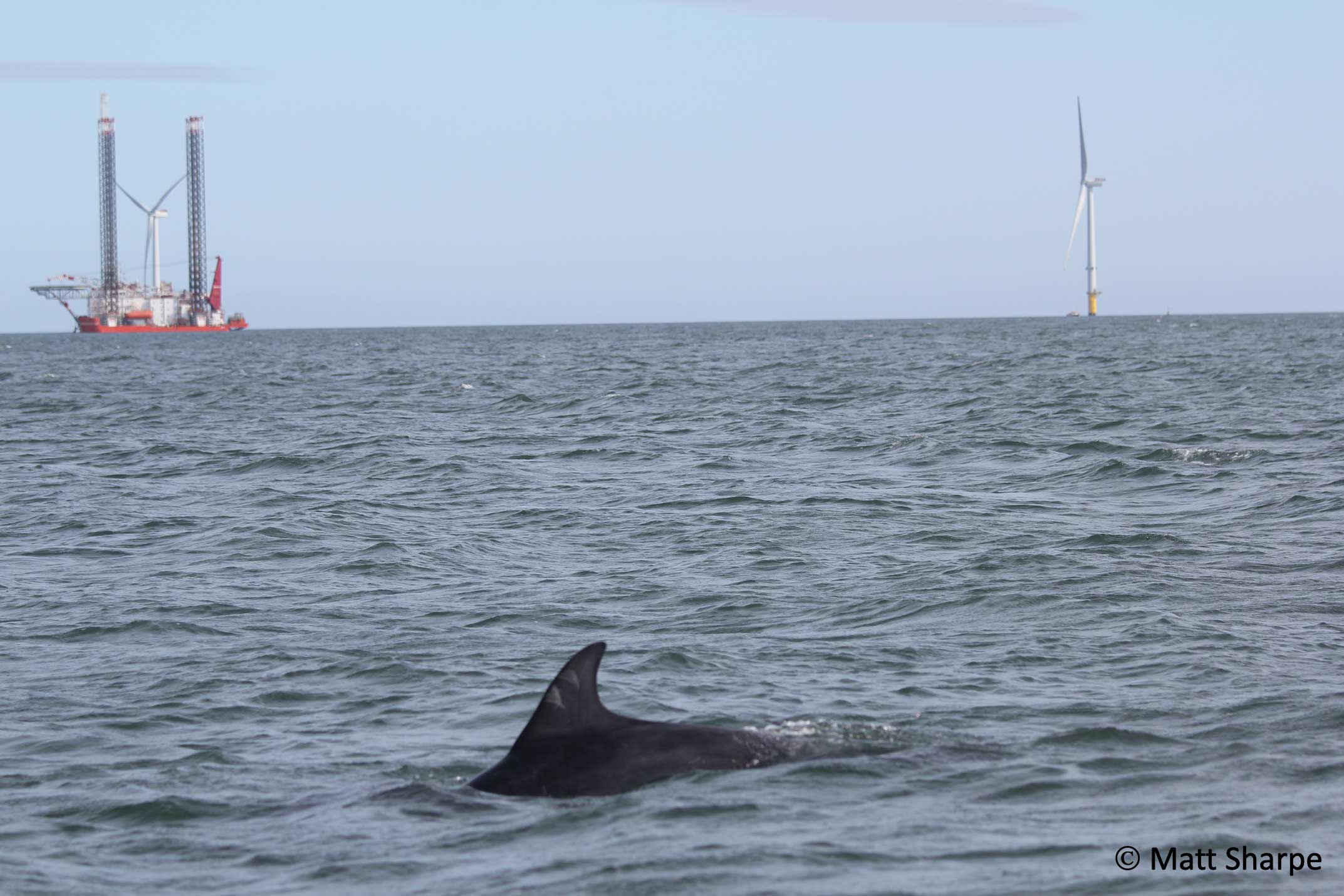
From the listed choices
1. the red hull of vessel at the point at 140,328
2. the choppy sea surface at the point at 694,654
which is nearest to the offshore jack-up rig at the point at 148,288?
the red hull of vessel at the point at 140,328

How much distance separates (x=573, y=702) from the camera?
7328 mm

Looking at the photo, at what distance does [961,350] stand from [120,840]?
6735cm

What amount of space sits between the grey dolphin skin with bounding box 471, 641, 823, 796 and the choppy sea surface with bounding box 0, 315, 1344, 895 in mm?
123

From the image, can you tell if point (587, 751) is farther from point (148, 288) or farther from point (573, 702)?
point (148, 288)

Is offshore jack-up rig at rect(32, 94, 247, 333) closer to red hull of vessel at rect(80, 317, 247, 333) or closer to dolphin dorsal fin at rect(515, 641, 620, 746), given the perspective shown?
red hull of vessel at rect(80, 317, 247, 333)

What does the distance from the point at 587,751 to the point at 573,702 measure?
264 millimetres

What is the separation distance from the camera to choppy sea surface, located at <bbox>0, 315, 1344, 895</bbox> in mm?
6680

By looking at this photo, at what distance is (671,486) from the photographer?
67.7 feet

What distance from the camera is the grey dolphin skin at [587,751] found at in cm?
730
